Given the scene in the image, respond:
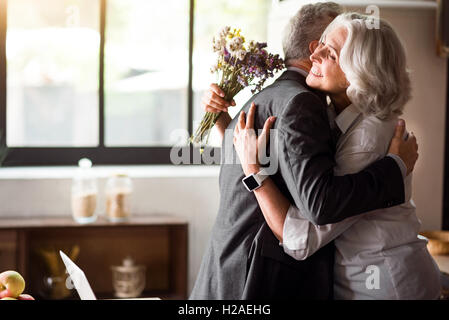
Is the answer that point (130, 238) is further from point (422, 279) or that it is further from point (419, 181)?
point (422, 279)

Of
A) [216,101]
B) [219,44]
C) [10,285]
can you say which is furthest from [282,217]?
[10,285]

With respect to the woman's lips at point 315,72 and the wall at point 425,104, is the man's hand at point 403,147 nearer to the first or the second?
the woman's lips at point 315,72

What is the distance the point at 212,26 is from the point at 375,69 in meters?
2.51

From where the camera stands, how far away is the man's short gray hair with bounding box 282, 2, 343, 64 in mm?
1710

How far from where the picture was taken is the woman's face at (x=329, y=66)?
1.55m

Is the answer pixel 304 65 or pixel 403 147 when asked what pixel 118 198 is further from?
pixel 403 147

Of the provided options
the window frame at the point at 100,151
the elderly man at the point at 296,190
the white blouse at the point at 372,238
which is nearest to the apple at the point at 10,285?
the elderly man at the point at 296,190

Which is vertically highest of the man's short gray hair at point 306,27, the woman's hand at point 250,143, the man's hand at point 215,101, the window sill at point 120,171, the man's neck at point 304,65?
the man's short gray hair at point 306,27

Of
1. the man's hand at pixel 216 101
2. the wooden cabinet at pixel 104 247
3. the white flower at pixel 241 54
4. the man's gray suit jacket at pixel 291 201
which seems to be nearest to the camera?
the man's gray suit jacket at pixel 291 201

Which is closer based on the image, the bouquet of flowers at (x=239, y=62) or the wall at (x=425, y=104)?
the bouquet of flowers at (x=239, y=62)

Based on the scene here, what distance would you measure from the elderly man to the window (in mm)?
2023

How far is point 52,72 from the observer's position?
12.2 feet

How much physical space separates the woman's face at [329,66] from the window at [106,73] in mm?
2194
